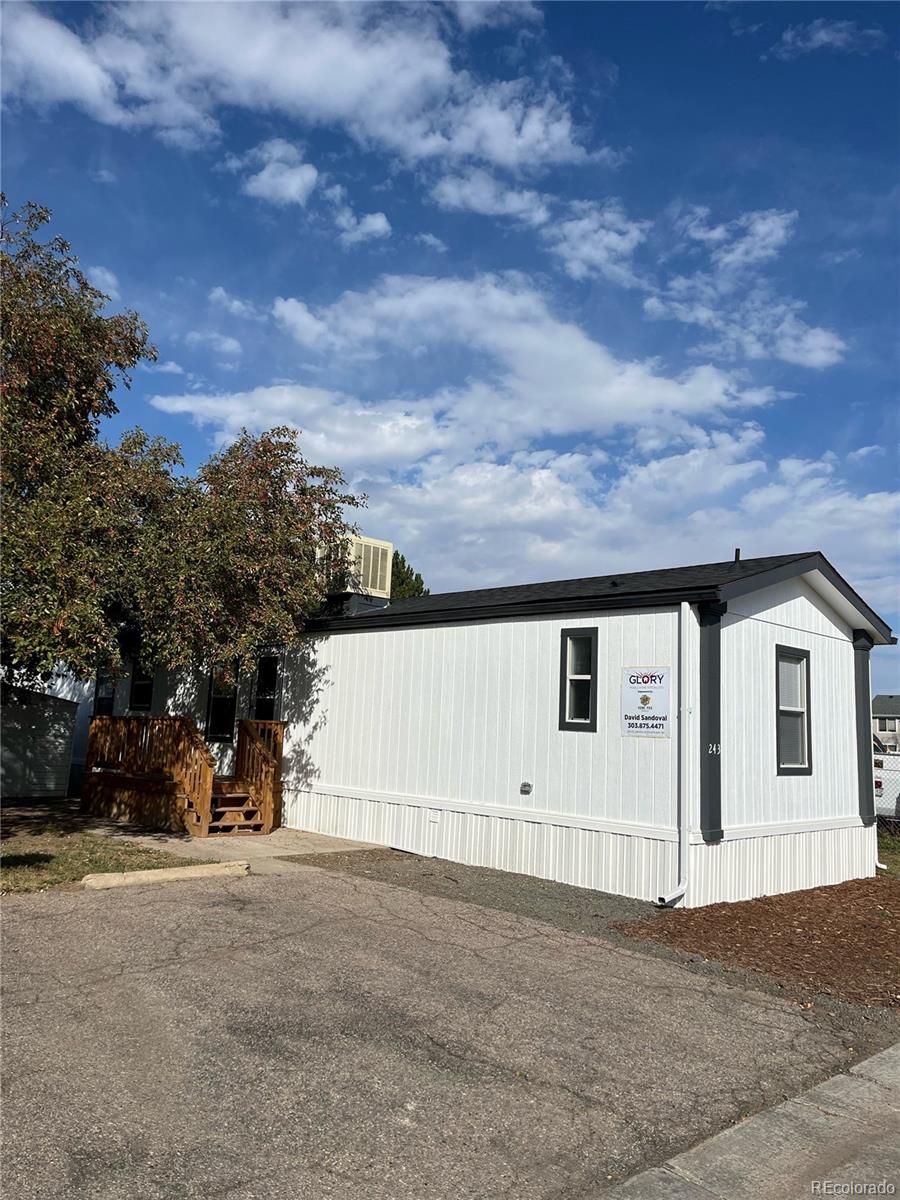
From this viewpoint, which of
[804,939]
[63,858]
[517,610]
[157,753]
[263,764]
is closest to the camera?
[804,939]

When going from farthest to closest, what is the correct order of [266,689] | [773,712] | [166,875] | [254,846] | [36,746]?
[36,746]
[266,689]
[254,846]
[773,712]
[166,875]

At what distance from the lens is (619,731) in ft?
32.1

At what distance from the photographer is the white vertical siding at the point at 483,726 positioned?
31.6 ft

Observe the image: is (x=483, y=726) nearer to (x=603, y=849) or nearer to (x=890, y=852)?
(x=603, y=849)

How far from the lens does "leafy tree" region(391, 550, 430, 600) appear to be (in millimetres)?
28344

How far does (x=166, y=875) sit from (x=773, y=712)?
725cm

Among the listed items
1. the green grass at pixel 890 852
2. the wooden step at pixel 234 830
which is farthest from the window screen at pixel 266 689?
the green grass at pixel 890 852

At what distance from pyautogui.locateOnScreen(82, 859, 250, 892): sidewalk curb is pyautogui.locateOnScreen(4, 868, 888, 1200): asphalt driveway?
757 mm

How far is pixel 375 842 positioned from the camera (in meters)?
12.4

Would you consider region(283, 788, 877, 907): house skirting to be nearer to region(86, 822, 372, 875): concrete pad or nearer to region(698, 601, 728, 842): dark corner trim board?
region(698, 601, 728, 842): dark corner trim board

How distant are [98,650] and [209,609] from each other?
139 centimetres

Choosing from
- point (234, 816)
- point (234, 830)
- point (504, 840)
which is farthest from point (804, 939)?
point (234, 816)

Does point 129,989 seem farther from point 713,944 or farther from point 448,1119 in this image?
point 713,944

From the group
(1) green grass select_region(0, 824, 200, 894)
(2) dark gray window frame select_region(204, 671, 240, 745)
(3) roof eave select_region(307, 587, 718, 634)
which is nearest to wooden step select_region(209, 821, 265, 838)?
(1) green grass select_region(0, 824, 200, 894)
